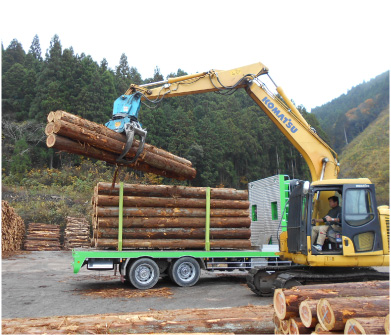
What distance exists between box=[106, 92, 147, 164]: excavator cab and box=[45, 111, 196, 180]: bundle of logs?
12 centimetres

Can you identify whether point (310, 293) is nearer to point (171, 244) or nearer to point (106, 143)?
point (106, 143)

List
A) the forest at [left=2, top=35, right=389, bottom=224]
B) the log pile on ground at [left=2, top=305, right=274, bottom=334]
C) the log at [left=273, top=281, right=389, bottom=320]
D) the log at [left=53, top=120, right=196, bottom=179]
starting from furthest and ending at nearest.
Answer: the forest at [left=2, top=35, right=389, bottom=224], the log at [left=53, top=120, right=196, bottom=179], the log pile on ground at [left=2, top=305, right=274, bottom=334], the log at [left=273, top=281, right=389, bottom=320]

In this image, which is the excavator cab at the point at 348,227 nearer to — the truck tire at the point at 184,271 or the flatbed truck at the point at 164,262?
the flatbed truck at the point at 164,262

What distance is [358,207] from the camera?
830 centimetres

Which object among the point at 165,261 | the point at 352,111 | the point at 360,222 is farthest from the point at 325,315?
the point at 352,111

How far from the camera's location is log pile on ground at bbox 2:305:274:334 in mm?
5254

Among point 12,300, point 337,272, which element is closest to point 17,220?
point 12,300

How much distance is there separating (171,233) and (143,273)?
1.44 meters

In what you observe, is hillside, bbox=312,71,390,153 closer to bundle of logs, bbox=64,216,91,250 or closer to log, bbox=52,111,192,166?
bundle of logs, bbox=64,216,91,250

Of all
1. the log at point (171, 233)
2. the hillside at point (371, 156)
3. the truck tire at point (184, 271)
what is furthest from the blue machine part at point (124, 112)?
the hillside at point (371, 156)

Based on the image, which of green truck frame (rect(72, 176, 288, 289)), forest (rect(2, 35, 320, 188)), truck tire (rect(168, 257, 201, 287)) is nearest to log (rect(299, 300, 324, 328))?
green truck frame (rect(72, 176, 288, 289))

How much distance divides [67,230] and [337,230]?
22590 mm

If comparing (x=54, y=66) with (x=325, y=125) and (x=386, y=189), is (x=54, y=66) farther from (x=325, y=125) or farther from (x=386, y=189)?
(x=325, y=125)

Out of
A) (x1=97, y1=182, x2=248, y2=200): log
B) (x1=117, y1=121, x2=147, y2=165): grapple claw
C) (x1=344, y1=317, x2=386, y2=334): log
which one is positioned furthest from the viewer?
(x1=97, y1=182, x2=248, y2=200): log
